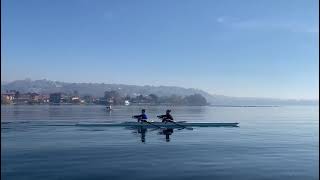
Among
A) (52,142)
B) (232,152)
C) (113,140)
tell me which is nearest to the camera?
(232,152)

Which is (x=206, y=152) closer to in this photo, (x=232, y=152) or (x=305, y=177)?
(x=232, y=152)

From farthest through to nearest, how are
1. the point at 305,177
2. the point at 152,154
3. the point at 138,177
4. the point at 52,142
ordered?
the point at 52,142
the point at 152,154
the point at 305,177
the point at 138,177

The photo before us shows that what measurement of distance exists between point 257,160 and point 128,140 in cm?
1140

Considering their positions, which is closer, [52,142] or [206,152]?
[206,152]

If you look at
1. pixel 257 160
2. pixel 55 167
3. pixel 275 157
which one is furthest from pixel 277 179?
pixel 55 167

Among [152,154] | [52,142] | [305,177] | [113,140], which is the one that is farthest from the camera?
[113,140]

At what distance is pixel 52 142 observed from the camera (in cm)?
2889

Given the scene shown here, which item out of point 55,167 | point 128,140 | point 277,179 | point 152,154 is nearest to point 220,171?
point 277,179

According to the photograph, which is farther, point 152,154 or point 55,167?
point 152,154

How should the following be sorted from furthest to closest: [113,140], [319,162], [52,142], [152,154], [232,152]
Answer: [113,140], [52,142], [232,152], [152,154], [319,162]

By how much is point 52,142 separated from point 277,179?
16609mm

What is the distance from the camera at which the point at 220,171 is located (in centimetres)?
1906

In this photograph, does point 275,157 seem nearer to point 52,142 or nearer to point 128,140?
point 128,140

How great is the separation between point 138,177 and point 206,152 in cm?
887
